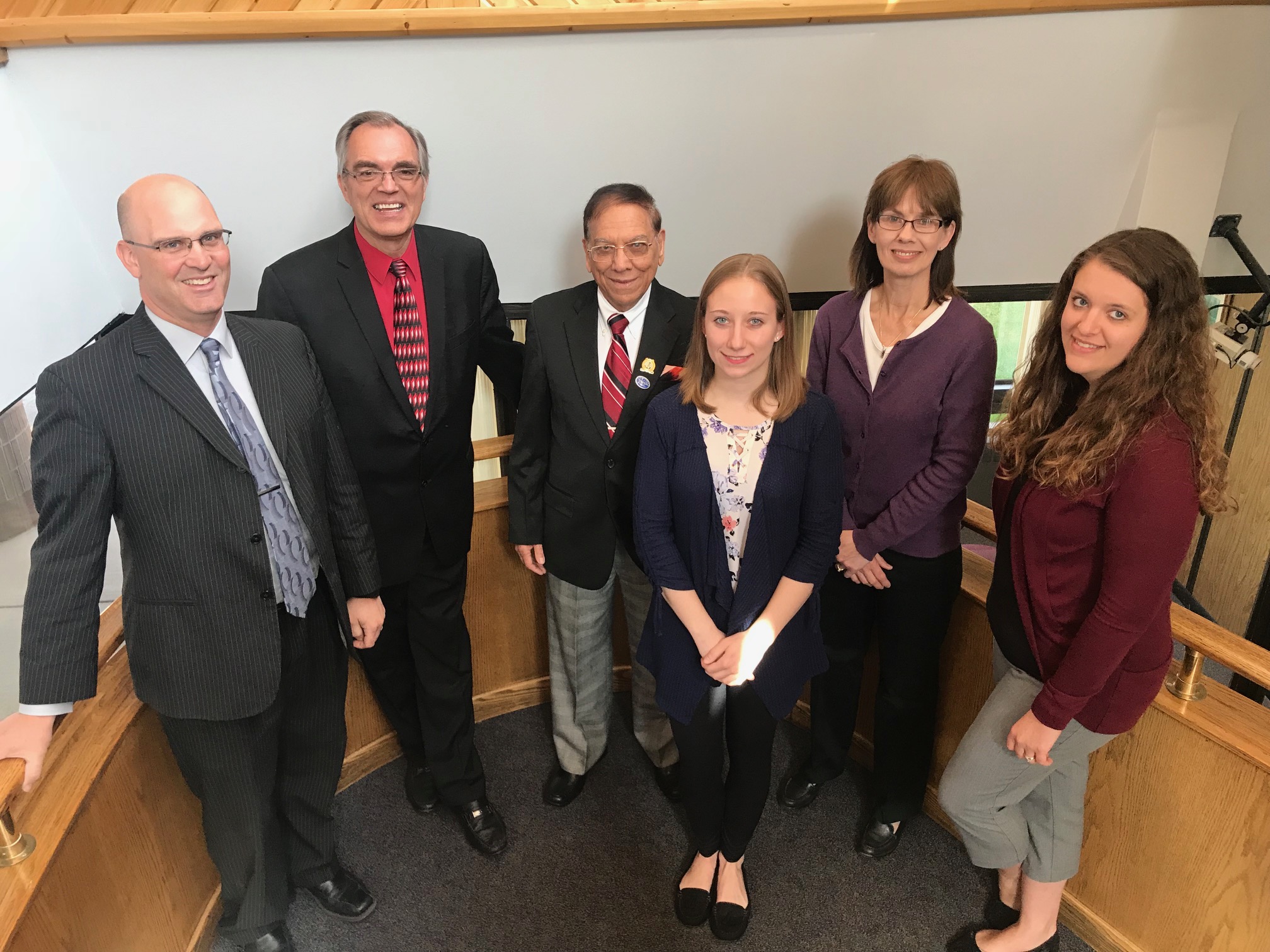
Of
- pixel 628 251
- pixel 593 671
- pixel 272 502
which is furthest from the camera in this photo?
pixel 593 671

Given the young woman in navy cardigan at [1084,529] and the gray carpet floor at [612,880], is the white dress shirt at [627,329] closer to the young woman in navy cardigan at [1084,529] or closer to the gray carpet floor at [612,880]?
the young woman in navy cardigan at [1084,529]

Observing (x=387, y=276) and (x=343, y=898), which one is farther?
(x=343, y=898)

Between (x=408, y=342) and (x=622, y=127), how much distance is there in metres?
0.89

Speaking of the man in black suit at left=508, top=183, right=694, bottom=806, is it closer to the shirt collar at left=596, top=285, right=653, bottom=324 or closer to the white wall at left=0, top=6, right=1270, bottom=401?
the shirt collar at left=596, top=285, right=653, bottom=324

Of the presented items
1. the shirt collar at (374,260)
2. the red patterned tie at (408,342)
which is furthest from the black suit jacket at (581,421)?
the shirt collar at (374,260)

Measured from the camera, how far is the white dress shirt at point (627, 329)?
79.1 inches

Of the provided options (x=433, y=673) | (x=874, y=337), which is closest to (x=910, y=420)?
(x=874, y=337)

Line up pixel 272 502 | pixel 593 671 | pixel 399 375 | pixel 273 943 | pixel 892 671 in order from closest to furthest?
pixel 272 502, pixel 399 375, pixel 273 943, pixel 892 671, pixel 593 671

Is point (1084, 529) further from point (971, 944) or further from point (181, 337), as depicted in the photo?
point (181, 337)

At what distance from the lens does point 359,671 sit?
2629 millimetres

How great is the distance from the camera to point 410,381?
203 cm

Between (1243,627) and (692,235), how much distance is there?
318 centimetres

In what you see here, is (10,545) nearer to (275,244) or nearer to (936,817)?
(275,244)

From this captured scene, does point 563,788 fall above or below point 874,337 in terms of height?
below
